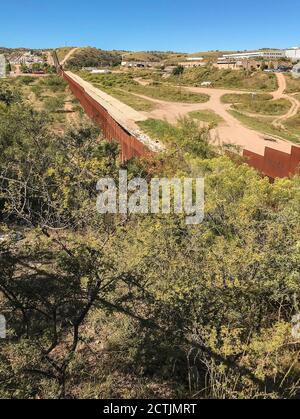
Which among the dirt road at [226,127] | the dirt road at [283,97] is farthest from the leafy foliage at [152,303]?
the dirt road at [283,97]

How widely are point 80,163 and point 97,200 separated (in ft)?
1.98

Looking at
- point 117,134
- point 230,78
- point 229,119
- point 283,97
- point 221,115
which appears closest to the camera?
point 117,134

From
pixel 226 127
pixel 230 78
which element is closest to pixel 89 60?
pixel 230 78

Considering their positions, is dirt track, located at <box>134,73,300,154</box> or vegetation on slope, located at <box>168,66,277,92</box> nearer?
dirt track, located at <box>134,73,300,154</box>

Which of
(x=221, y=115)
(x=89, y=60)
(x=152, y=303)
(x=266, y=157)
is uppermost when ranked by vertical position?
(x=89, y=60)

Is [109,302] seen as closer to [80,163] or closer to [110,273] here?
[110,273]

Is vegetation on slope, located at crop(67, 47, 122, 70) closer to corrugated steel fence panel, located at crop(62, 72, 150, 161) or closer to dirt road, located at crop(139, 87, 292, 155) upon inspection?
dirt road, located at crop(139, 87, 292, 155)

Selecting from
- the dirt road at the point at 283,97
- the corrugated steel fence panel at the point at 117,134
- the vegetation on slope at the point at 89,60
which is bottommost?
the corrugated steel fence panel at the point at 117,134

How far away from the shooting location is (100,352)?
6594 mm

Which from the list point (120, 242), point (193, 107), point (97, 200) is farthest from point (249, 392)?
point (193, 107)

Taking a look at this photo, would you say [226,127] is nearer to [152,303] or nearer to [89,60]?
[152,303]

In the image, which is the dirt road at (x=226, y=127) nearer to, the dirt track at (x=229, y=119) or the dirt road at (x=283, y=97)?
the dirt track at (x=229, y=119)

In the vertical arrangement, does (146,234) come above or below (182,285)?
above

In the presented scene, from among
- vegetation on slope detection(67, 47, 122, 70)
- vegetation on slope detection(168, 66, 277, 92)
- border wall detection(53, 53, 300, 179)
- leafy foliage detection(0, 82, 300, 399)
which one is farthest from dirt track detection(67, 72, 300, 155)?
vegetation on slope detection(67, 47, 122, 70)
